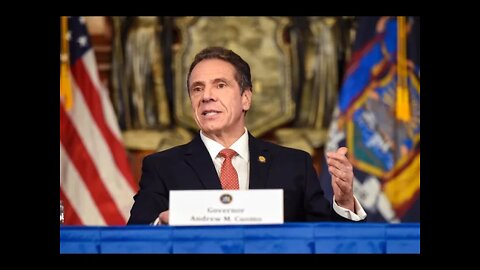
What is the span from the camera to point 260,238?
352 cm

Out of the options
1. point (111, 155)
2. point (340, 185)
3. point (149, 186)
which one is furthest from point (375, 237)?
point (111, 155)

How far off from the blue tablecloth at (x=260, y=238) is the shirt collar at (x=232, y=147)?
0.60 m

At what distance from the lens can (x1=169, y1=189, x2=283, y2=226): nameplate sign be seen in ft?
11.5

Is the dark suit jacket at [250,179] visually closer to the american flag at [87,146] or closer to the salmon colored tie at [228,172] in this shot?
the salmon colored tie at [228,172]

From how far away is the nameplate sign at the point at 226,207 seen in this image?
3508 millimetres

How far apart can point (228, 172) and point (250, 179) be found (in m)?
0.12

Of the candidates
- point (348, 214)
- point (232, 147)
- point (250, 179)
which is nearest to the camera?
point (348, 214)

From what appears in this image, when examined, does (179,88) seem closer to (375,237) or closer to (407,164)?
(407,164)

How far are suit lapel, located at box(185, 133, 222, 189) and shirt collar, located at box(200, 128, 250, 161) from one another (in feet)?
0.07

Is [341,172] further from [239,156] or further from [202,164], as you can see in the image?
[202,164]

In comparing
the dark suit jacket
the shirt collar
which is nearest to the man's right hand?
the dark suit jacket

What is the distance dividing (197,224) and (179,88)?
2.37 meters

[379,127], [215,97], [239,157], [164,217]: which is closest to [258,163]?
[239,157]

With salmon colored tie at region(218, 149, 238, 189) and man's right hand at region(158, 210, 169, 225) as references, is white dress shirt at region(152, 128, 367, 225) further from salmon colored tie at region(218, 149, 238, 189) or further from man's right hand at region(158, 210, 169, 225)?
man's right hand at region(158, 210, 169, 225)
